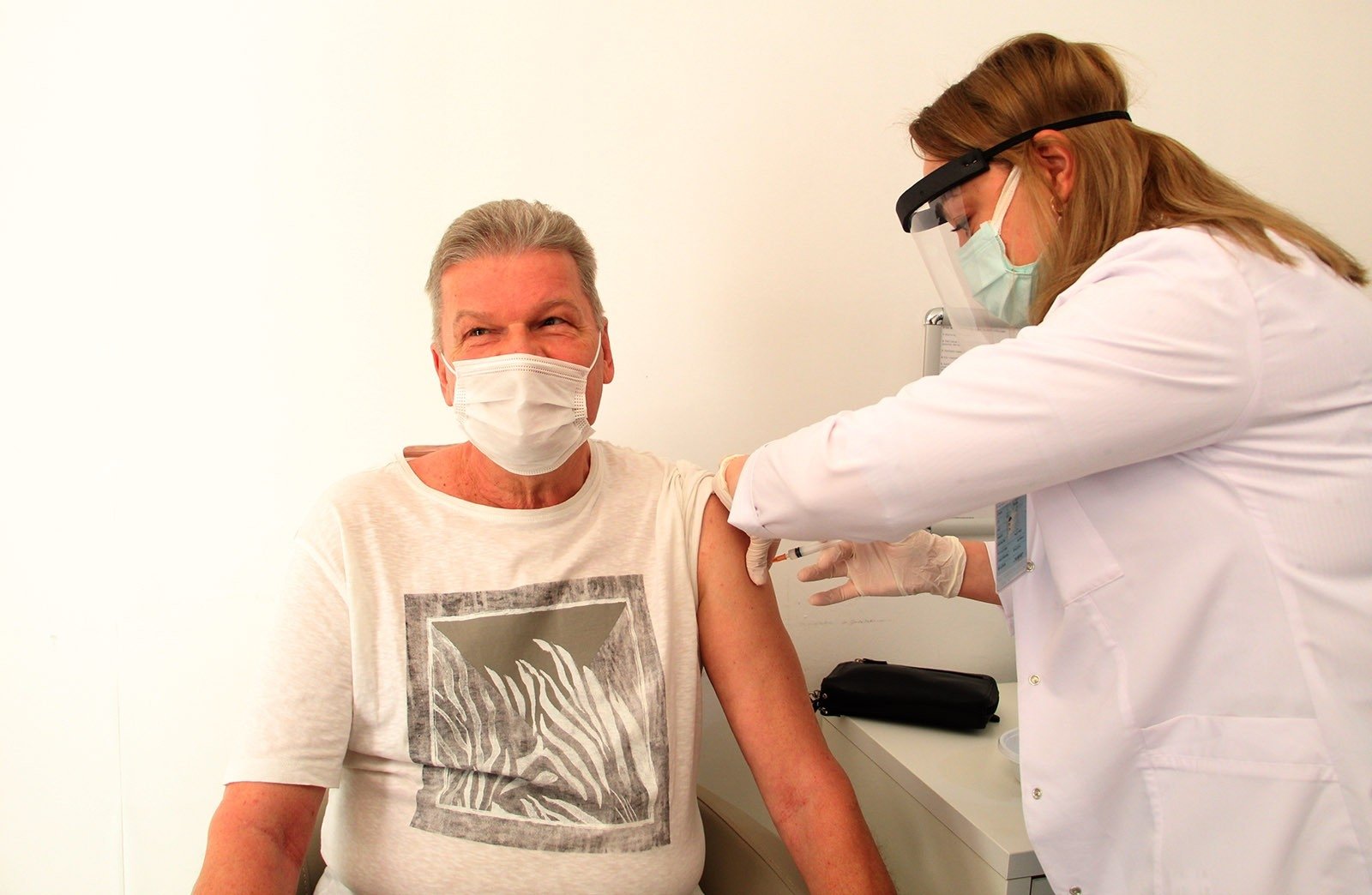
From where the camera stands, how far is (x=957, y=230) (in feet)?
4.04

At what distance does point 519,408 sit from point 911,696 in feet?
2.84

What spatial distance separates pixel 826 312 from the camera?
183cm

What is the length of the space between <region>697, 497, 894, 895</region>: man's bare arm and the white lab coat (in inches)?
12.4

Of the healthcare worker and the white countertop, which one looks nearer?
the healthcare worker

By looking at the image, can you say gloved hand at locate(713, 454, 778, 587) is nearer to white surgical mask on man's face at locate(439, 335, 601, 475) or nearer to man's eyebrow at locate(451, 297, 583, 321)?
white surgical mask on man's face at locate(439, 335, 601, 475)

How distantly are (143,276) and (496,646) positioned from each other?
0.93 meters

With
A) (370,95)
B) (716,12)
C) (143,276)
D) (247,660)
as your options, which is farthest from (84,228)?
(716,12)

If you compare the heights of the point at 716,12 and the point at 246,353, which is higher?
the point at 716,12

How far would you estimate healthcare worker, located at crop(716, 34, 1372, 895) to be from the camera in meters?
0.91

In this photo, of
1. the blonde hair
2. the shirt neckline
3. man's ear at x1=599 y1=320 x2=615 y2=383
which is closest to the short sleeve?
the shirt neckline

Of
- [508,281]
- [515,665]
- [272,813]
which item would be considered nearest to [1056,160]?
[508,281]

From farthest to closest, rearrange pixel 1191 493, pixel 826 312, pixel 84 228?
pixel 826 312, pixel 84 228, pixel 1191 493

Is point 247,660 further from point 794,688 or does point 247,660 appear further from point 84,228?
point 794,688

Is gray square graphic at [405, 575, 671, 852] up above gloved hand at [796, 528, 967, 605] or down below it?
below
